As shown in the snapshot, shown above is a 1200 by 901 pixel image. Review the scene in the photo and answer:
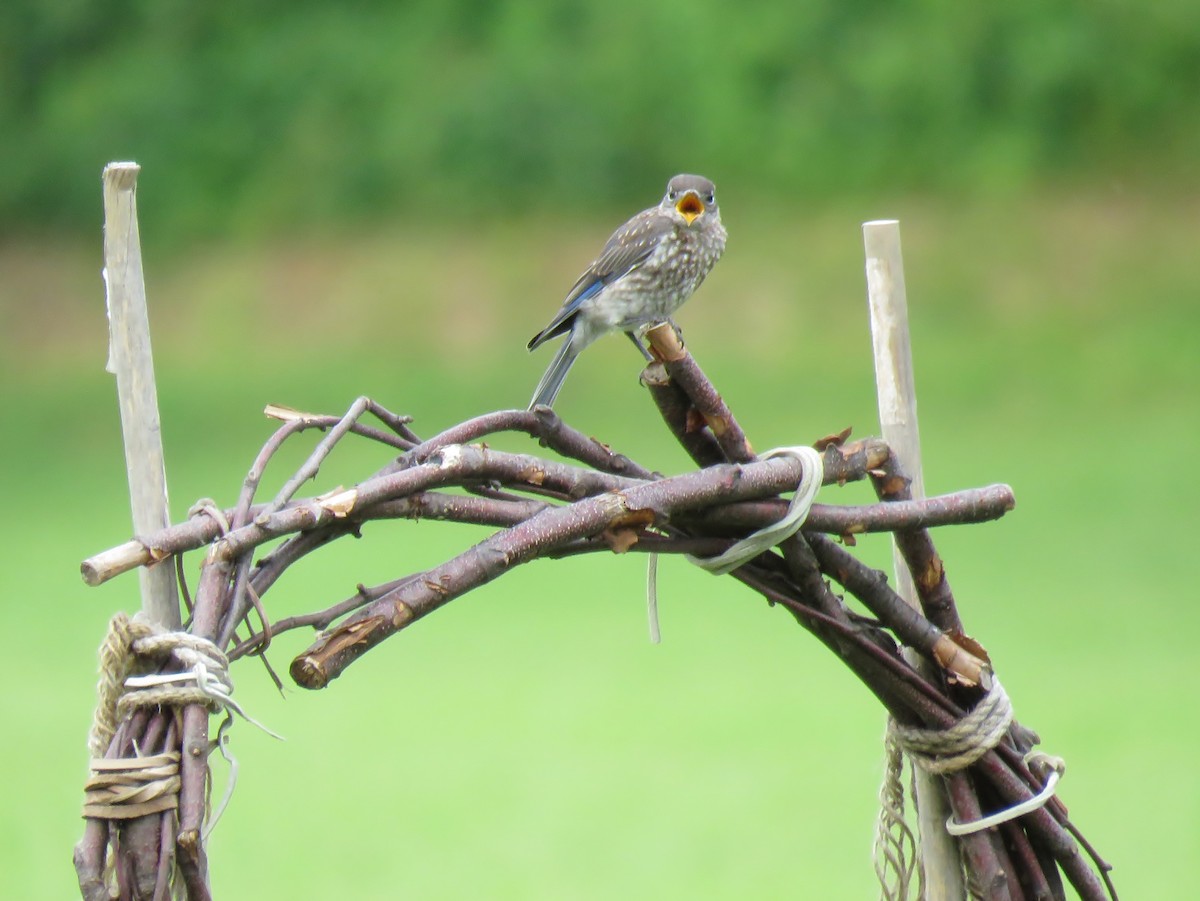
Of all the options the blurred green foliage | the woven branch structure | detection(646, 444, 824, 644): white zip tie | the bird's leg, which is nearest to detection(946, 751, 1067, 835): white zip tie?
the woven branch structure

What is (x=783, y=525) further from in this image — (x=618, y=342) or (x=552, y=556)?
(x=618, y=342)

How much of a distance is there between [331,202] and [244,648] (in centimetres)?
955

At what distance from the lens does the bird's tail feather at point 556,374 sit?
6.72ft

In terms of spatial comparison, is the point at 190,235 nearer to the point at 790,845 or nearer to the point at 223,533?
the point at 790,845

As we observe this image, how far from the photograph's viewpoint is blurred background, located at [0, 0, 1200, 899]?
14.8 feet

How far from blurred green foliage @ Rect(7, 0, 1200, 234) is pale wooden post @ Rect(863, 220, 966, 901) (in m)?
8.34

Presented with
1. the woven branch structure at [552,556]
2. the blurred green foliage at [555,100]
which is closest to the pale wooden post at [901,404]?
the woven branch structure at [552,556]

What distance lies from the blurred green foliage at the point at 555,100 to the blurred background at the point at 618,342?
2cm

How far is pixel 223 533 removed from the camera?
0.94 metres

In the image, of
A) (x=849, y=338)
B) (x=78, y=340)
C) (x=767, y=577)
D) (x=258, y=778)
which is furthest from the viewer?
(x=78, y=340)

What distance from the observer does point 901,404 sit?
3.93 feet

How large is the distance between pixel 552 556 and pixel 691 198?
1.45 meters

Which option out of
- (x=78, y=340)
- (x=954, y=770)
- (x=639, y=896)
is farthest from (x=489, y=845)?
(x=78, y=340)

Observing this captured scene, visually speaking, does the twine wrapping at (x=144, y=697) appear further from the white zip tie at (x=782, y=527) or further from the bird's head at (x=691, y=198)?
the bird's head at (x=691, y=198)
